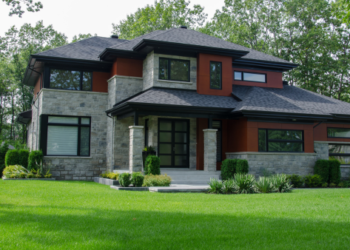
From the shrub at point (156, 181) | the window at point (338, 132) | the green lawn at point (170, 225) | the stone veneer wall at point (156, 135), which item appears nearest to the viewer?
the green lawn at point (170, 225)

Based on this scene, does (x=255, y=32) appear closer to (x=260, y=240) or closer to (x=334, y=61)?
(x=334, y=61)

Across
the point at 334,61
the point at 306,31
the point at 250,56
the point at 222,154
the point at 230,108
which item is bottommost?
the point at 222,154

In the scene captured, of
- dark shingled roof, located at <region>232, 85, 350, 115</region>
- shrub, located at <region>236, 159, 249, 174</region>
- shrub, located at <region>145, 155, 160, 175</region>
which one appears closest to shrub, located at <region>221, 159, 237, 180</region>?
shrub, located at <region>236, 159, 249, 174</region>

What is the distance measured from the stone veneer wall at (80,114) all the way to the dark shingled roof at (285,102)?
7118 millimetres

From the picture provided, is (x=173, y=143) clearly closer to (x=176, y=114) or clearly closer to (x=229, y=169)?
(x=176, y=114)

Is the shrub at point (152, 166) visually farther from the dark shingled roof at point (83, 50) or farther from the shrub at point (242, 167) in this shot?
the dark shingled roof at point (83, 50)

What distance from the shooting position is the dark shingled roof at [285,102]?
1650 centimetres

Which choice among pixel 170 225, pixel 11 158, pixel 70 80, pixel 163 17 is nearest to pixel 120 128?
pixel 70 80

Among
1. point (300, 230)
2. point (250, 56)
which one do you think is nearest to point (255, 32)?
point (250, 56)

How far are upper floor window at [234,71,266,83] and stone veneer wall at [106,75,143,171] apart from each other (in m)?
5.58

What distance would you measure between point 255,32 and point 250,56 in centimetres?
1404

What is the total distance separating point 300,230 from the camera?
5699 millimetres

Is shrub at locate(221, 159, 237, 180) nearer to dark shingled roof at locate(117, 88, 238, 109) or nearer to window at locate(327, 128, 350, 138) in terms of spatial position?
dark shingled roof at locate(117, 88, 238, 109)

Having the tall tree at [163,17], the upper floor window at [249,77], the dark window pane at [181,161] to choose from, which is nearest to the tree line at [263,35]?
the tall tree at [163,17]
